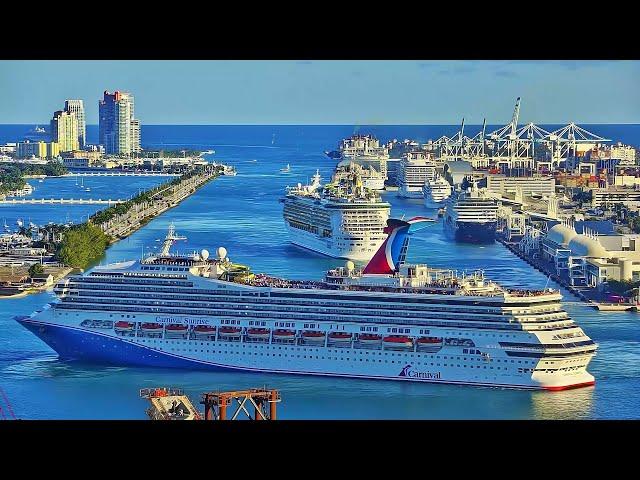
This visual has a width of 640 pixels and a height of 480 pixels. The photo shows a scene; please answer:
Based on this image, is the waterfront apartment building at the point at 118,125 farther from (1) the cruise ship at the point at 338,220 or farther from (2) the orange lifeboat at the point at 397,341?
(2) the orange lifeboat at the point at 397,341

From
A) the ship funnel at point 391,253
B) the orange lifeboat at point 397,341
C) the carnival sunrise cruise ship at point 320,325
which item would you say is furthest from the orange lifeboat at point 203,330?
the ship funnel at point 391,253

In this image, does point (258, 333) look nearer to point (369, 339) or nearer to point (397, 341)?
point (369, 339)

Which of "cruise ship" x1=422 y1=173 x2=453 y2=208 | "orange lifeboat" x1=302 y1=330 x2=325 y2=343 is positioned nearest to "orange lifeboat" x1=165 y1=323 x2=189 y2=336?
"orange lifeboat" x1=302 y1=330 x2=325 y2=343

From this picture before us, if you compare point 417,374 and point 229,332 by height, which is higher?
point 229,332

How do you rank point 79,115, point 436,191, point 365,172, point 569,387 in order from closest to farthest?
1. point 569,387
2. point 79,115
3. point 436,191
4. point 365,172

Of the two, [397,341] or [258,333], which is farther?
[258,333]

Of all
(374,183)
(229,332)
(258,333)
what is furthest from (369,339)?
(374,183)

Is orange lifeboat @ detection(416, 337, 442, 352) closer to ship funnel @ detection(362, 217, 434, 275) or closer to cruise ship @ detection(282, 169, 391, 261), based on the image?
ship funnel @ detection(362, 217, 434, 275)
